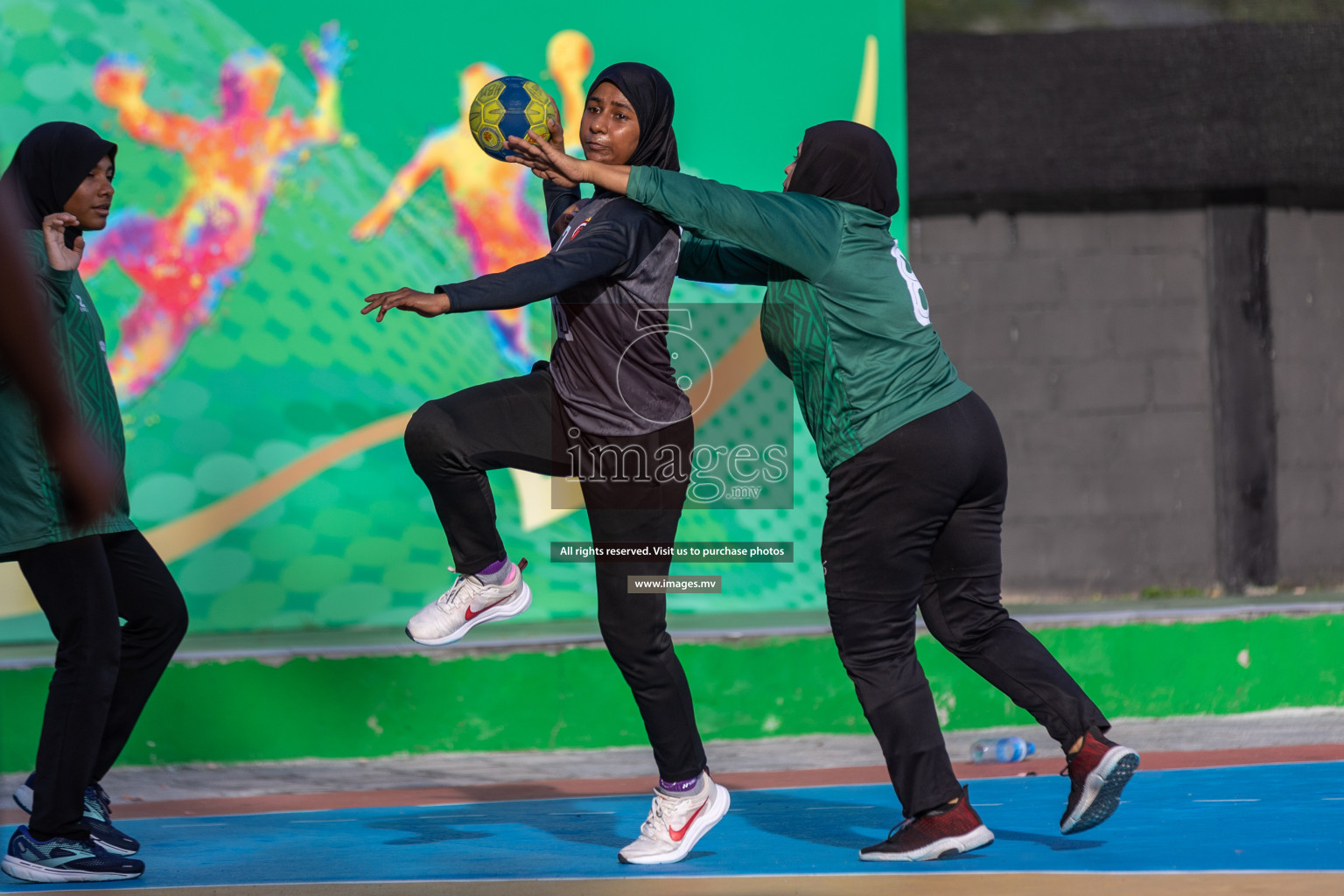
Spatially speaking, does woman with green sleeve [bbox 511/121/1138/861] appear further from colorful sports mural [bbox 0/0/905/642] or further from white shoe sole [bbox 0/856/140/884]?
colorful sports mural [bbox 0/0/905/642]

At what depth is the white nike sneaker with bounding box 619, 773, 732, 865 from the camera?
13.5 ft

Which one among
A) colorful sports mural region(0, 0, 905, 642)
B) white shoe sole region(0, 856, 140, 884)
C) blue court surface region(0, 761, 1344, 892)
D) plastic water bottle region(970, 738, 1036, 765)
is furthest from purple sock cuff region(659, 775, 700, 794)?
colorful sports mural region(0, 0, 905, 642)

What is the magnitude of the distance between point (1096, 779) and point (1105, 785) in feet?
0.10

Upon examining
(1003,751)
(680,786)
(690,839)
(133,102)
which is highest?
(133,102)

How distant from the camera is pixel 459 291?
3.65 metres

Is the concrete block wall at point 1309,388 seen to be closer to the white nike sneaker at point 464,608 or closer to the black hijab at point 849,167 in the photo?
the black hijab at point 849,167

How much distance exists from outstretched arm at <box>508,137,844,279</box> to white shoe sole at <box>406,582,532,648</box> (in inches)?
50.0

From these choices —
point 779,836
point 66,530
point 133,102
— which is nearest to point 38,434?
point 66,530

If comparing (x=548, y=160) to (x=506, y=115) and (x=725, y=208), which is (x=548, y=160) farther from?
(x=725, y=208)

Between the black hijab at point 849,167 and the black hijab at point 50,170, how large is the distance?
2171 millimetres

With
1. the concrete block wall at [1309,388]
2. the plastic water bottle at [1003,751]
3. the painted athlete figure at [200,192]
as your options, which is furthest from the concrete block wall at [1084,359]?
the painted athlete figure at [200,192]

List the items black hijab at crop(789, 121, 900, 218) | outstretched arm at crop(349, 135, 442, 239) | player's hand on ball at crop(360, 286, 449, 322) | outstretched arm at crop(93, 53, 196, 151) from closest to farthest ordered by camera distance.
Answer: player's hand on ball at crop(360, 286, 449, 322) < black hijab at crop(789, 121, 900, 218) < outstretched arm at crop(93, 53, 196, 151) < outstretched arm at crop(349, 135, 442, 239)

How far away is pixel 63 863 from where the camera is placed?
13.3 feet

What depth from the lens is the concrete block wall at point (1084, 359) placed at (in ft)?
26.1
